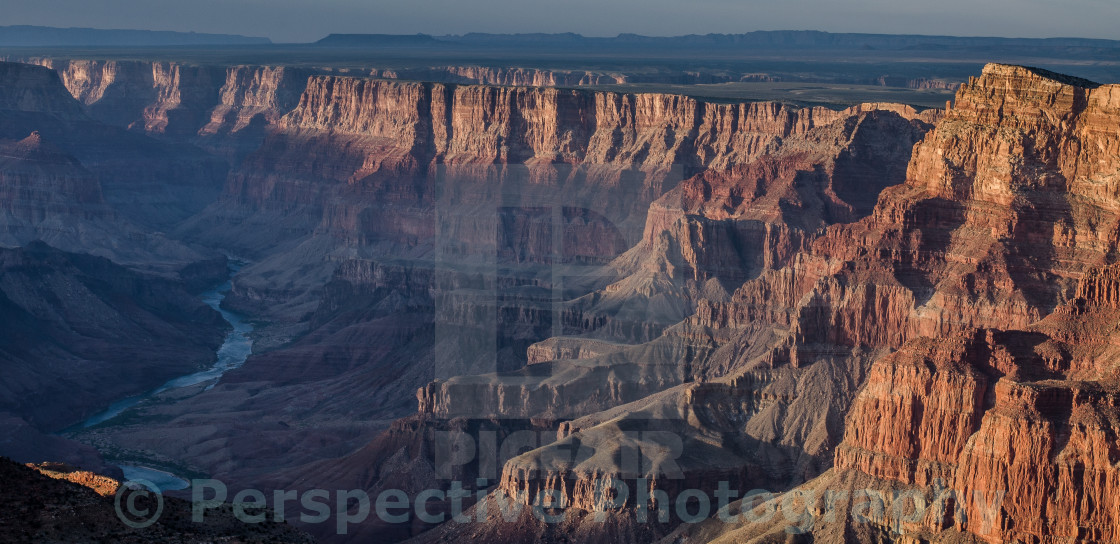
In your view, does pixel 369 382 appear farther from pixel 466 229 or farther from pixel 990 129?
pixel 990 129

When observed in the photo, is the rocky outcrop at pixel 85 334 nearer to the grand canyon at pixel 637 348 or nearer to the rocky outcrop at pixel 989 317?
the grand canyon at pixel 637 348

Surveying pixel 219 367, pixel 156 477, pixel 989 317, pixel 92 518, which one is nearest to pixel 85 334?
pixel 219 367

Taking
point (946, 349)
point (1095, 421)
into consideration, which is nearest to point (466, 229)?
point (946, 349)

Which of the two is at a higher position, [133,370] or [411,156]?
[411,156]

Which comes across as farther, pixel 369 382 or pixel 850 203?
pixel 369 382

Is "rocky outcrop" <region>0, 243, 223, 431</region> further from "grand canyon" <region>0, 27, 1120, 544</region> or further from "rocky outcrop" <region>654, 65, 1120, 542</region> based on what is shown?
"rocky outcrop" <region>654, 65, 1120, 542</region>

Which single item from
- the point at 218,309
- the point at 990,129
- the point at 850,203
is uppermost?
the point at 990,129
